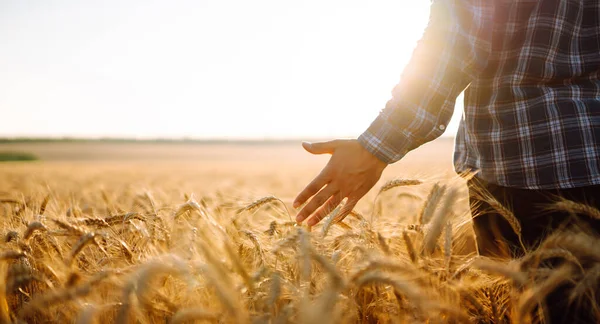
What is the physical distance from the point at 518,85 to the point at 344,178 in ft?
2.27

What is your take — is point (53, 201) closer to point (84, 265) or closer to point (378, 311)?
point (84, 265)

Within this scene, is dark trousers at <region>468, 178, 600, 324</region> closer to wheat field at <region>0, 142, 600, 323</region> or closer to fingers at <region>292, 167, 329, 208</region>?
wheat field at <region>0, 142, 600, 323</region>

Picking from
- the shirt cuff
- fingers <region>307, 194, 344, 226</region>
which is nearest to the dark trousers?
the shirt cuff

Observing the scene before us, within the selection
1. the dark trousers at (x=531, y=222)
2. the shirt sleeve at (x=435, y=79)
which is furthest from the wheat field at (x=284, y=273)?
the shirt sleeve at (x=435, y=79)

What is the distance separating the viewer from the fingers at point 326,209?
1.62 metres

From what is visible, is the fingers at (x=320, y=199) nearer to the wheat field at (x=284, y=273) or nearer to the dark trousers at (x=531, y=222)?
the wheat field at (x=284, y=273)

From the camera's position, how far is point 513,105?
158cm

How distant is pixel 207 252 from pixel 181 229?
0.68 m

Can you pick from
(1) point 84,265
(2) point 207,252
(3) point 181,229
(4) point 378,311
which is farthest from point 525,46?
(1) point 84,265

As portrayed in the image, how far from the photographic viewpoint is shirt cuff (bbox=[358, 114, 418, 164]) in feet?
5.13

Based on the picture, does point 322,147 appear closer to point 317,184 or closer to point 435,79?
point 317,184

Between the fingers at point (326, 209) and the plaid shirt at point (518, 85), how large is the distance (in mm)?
217

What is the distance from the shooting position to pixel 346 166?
1576 mm

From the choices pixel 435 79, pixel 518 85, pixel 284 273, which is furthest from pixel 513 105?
pixel 284 273
